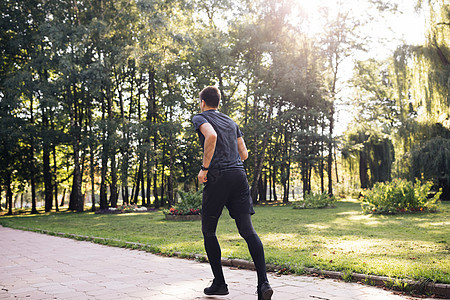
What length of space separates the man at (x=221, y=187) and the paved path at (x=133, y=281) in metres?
0.47

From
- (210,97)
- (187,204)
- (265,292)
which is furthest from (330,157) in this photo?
(265,292)

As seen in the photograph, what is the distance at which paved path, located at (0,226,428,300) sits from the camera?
13.2 ft

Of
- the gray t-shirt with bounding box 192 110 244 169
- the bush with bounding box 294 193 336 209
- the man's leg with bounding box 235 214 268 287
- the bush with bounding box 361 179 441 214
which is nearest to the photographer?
the man's leg with bounding box 235 214 268 287

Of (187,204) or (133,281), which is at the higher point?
(187,204)

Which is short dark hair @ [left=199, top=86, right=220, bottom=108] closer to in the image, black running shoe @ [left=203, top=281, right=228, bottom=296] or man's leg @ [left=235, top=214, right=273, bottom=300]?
man's leg @ [left=235, top=214, right=273, bottom=300]

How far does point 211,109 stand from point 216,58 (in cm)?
2563

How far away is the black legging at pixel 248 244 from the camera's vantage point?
363 centimetres

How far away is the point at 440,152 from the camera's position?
71.2 feet

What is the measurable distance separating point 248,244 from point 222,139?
105cm

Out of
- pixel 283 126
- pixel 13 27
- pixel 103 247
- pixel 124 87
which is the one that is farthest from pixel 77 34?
pixel 103 247

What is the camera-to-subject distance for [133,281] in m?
4.82

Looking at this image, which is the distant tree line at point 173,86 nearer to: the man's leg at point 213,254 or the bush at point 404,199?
the bush at point 404,199

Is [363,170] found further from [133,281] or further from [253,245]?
[253,245]

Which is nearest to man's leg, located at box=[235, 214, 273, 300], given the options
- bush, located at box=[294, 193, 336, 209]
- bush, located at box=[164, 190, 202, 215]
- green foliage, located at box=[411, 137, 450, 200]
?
bush, located at box=[164, 190, 202, 215]
